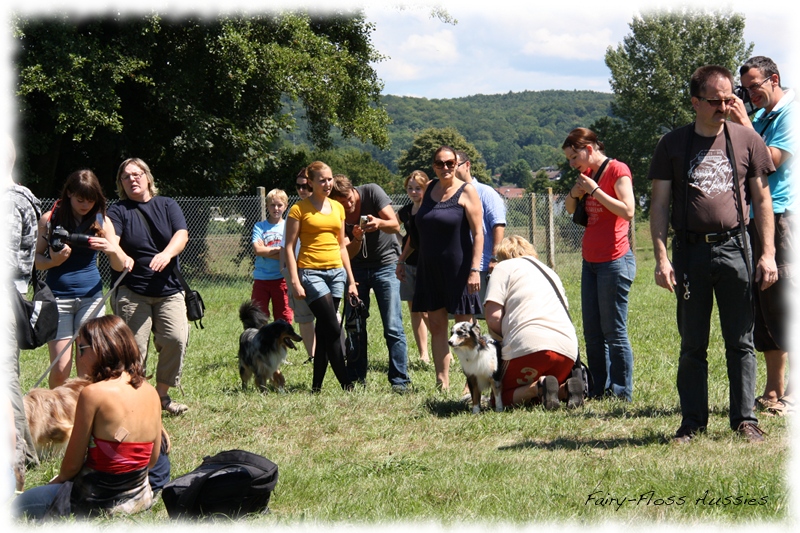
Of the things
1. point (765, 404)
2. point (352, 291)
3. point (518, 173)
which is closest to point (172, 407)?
point (352, 291)

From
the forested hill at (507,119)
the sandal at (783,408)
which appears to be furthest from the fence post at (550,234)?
the forested hill at (507,119)

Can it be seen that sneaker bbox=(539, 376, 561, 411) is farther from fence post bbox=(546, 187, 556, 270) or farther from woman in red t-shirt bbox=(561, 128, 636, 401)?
fence post bbox=(546, 187, 556, 270)

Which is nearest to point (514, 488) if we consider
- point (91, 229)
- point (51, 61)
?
point (91, 229)

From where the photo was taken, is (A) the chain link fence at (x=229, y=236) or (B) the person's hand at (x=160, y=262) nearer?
(B) the person's hand at (x=160, y=262)

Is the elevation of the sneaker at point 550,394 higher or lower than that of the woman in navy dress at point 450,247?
lower

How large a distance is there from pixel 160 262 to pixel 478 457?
8.97ft

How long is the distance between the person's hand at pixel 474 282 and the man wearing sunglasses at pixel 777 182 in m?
2.05

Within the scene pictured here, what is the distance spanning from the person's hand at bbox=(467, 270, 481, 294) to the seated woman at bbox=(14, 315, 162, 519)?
3.15m

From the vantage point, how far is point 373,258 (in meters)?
7.58

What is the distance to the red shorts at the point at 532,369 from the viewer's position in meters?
6.01

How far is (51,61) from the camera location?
56.5 feet

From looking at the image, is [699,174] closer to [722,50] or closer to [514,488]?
[514,488]

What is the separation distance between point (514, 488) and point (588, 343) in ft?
8.51

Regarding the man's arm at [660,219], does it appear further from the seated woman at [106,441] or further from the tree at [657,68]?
the tree at [657,68]
